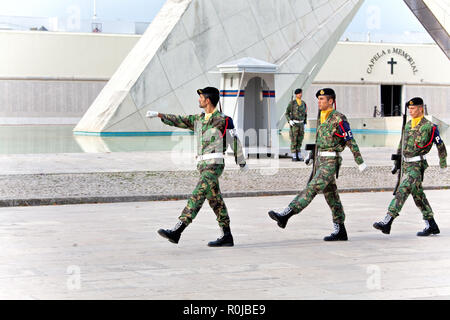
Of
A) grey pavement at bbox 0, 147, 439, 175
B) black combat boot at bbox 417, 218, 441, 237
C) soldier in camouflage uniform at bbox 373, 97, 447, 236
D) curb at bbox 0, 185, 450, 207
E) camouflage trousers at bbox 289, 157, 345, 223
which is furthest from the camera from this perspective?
grey pavement at bbox 0, 147, 439, 175

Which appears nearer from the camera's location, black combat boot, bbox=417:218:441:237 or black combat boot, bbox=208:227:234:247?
black combat boot, bbox=208:227:234:247

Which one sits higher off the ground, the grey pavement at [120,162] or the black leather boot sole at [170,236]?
the black leather boot sole at [170,236]

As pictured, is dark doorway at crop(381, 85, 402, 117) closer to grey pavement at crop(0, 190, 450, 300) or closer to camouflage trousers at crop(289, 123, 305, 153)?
camouflage trousers at crop(289, 123, 305, 153)

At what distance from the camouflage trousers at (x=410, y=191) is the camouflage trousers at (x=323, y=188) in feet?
2.04

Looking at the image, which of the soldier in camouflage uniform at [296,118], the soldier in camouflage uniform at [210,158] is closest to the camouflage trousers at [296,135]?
the soldier in camouflage uniform at [296,118]

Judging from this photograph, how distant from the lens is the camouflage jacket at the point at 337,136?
29.7 feet

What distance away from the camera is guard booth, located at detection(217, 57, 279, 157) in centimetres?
2084

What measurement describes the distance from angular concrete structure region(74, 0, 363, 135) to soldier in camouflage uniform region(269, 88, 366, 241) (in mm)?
21061

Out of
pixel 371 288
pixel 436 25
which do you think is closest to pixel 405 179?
pixel 371 288

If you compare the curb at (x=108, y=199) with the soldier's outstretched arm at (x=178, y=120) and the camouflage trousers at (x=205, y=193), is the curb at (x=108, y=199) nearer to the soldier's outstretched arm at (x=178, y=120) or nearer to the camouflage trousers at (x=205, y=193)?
the soldier's outstretched arm at (x=178, y=120)

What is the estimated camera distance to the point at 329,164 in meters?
9.04

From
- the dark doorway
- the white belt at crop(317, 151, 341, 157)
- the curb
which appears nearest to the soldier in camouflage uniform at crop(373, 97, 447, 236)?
the white belt at crop(317, 151, 341, 157)

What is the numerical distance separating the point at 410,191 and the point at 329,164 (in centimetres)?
103

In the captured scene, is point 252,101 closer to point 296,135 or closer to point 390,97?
point 296,135
